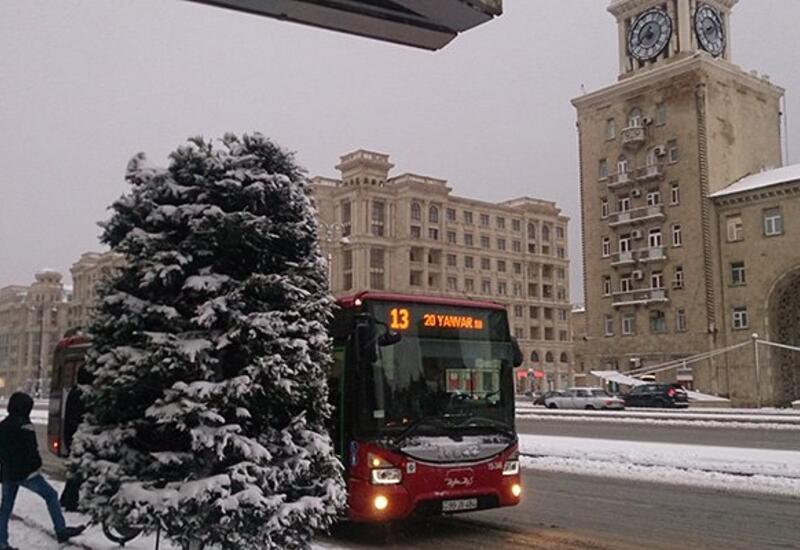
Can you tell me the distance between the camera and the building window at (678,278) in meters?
55.0

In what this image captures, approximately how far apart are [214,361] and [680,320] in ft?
173

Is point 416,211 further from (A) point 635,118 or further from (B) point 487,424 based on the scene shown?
(B) point 487,424

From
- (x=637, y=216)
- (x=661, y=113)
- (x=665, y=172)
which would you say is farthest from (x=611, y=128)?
(x=637, y=216)

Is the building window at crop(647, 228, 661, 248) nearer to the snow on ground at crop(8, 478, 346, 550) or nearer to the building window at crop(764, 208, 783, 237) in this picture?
the building window at crop(764, 208, 783, 237)

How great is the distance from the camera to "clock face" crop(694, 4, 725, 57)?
59000 millimetres

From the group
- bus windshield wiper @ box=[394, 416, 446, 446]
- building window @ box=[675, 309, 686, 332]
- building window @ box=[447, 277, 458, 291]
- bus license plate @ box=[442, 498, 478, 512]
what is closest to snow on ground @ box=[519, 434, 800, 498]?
bus license plate @ box=[442, 498, 478, 512]

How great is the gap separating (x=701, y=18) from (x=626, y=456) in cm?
4894

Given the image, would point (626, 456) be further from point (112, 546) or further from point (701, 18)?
point (701, 18)

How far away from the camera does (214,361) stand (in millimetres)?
5957

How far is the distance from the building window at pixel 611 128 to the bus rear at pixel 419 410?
52.3 m

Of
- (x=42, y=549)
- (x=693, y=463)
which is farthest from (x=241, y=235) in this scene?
(x=693, y=463)

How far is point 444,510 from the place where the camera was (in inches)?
365

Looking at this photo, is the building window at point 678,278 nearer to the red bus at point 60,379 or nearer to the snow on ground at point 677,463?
the snow on ground at point 677,463

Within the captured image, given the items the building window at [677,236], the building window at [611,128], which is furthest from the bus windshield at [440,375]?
the building window at [611,128]
